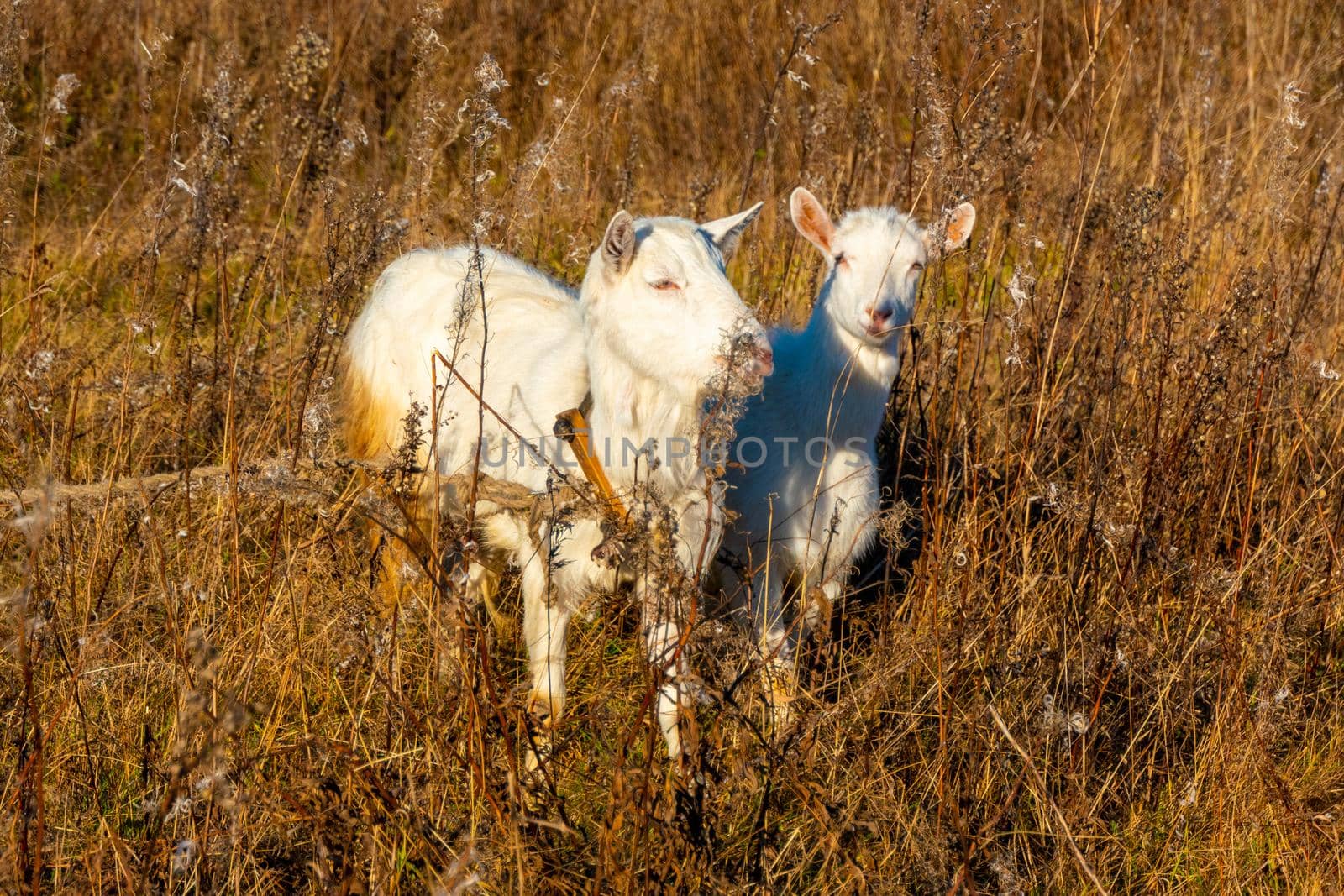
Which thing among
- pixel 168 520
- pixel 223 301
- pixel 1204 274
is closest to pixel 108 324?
pixel 168 520

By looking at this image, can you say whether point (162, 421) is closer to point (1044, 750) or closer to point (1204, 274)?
point (1044, 750)

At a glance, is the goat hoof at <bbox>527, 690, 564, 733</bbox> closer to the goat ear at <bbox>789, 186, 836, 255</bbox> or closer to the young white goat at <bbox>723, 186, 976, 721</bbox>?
the young white goat at <bbox>723, 186, 976, 721</bbox>

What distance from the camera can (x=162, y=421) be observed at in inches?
177

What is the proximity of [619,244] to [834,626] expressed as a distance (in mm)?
1754

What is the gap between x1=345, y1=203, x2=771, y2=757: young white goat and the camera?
3291mm

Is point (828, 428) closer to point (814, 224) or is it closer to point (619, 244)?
point (814, 224)

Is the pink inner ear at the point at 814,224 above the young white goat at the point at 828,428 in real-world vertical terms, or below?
above

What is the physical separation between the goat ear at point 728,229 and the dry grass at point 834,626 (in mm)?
505

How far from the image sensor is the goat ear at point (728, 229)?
374 centimetres

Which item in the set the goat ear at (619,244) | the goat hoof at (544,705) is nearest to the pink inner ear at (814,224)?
the goat ear at (619,244)

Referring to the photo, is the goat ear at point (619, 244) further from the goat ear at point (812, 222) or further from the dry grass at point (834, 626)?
the goat ear at point (812, 222)

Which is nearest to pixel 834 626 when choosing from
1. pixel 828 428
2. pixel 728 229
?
pixel 828 428

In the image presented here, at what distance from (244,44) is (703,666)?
6.29m

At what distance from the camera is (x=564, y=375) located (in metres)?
3.86
